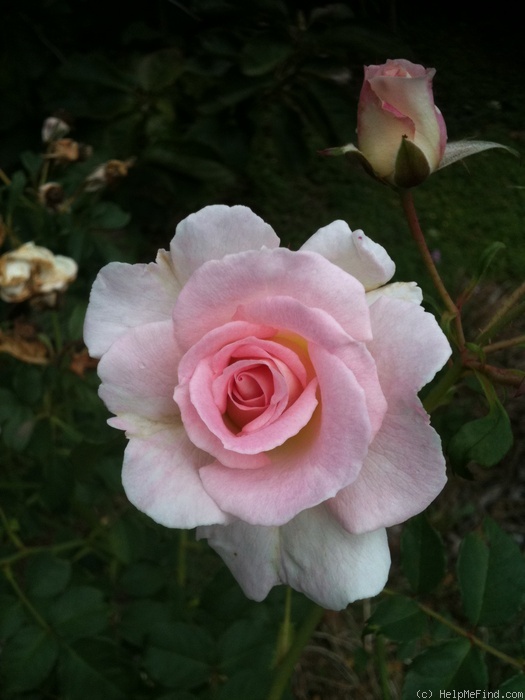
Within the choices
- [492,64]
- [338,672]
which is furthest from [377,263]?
[338,672]

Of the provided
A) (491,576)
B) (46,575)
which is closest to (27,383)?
(46,575)

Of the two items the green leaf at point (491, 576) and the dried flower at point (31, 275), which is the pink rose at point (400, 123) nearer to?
the green leaf at point (491, 576)

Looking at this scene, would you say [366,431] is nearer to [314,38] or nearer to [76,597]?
[76,597]

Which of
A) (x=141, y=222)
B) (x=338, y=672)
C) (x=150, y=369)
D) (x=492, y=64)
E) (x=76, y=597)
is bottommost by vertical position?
(x=338, y=672)

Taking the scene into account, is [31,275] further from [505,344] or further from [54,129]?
[505,344]

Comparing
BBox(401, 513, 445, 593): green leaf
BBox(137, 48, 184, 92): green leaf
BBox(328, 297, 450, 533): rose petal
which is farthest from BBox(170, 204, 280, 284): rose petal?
BBox(137, 48, 184, 92): green leaf
